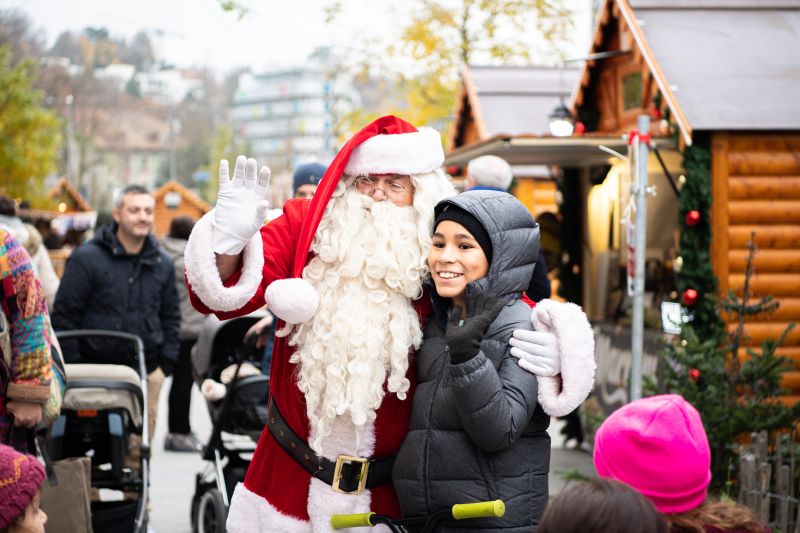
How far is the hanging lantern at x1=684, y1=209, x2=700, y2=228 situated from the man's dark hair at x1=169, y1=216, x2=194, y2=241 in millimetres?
4475

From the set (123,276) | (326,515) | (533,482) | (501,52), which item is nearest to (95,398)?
(123,276)

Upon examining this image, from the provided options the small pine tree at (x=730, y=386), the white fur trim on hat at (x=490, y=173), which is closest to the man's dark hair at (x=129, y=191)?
the white fur trim on hat at (x=490, y=173)

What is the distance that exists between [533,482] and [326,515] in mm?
693

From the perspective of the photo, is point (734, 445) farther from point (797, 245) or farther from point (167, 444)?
point (167, 444)

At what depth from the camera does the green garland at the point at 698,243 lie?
7660 millimetres

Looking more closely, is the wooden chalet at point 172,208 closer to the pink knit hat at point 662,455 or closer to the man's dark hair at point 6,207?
the man's dark hair at point 6,207

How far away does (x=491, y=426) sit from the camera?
120 inches

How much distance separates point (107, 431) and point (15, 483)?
2.64 m

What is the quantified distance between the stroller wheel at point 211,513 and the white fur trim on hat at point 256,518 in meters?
1.96

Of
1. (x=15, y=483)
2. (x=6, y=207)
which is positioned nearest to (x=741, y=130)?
(x=6, y=207)

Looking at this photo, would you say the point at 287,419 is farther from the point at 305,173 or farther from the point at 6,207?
the point at 6,207

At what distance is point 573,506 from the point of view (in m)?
2.27

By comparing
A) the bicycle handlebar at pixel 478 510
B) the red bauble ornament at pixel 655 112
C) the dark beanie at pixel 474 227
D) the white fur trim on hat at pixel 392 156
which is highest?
the red bauble ornament at pixel 655 112

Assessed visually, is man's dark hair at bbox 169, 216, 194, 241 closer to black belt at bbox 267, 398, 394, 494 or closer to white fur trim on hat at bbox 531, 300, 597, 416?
black belt at bbox 267, 398, 394, 494
